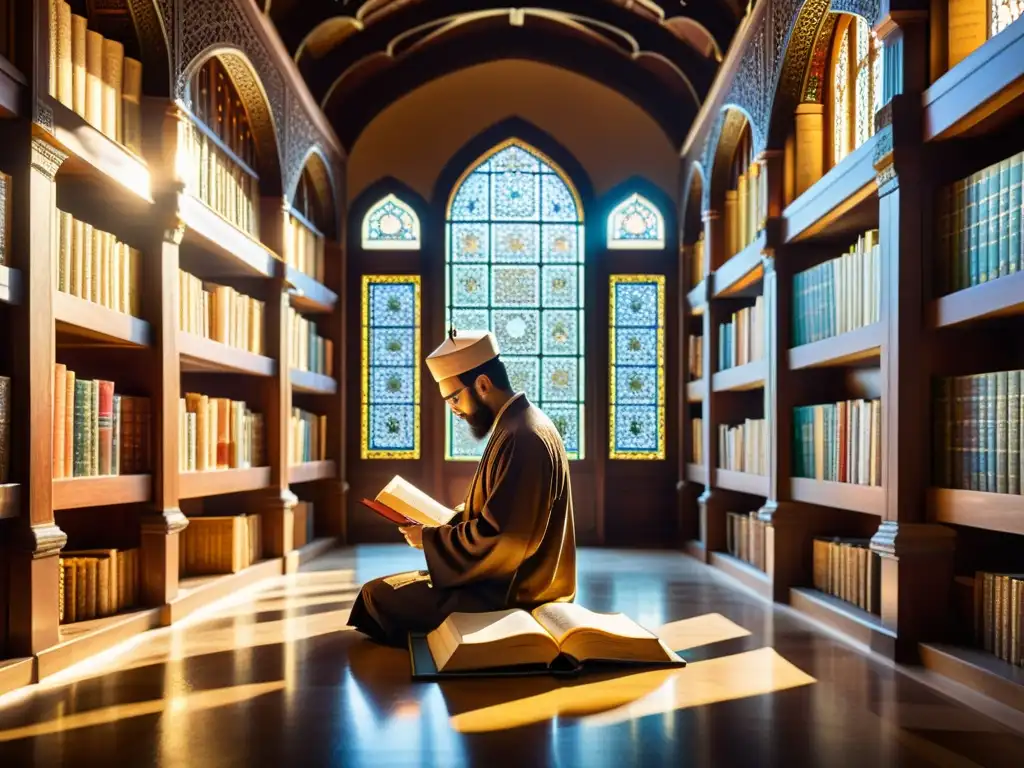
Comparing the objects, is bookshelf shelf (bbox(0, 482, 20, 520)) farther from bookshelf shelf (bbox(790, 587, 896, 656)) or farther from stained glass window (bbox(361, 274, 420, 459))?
stained glass window (bbox(361, 274, 420, 459))

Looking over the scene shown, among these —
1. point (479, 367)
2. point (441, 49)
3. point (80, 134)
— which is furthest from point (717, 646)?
point (441, 49)

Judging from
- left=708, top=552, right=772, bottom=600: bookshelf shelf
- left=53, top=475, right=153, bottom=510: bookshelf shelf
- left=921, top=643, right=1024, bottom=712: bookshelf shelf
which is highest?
left=53, top=475, right=153, bottom=510: bookshelf shelf

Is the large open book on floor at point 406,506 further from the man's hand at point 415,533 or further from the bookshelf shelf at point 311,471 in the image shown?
the bookshelf shelf at point 311,471

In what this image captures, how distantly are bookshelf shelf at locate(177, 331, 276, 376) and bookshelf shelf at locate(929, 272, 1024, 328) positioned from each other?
3.93m

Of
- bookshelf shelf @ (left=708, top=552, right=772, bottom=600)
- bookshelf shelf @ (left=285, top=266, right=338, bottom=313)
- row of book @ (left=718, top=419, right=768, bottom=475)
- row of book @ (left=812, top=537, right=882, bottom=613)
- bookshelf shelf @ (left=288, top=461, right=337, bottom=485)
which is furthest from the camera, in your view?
bookshelf shelf @ (left=288, top=461, right=337, bottom=485)

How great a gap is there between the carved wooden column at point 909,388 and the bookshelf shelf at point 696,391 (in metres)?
4.20

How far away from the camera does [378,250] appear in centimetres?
1035

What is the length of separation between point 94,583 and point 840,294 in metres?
4.08

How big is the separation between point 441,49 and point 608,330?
3.23 metres

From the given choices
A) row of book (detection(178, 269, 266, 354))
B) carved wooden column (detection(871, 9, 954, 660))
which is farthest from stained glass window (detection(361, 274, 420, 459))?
carved wooden column (detection(871, 9, 954, 660))

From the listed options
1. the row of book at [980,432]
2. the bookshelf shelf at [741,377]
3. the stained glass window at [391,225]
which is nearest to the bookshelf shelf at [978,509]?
the row of book at [980,432]

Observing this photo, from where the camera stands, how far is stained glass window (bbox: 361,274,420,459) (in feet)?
33.8

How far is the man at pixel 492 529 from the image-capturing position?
4.54m

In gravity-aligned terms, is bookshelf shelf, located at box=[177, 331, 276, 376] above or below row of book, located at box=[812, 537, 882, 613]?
above
